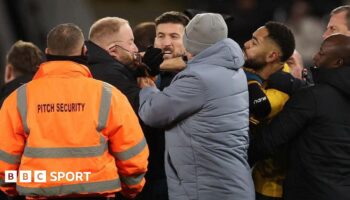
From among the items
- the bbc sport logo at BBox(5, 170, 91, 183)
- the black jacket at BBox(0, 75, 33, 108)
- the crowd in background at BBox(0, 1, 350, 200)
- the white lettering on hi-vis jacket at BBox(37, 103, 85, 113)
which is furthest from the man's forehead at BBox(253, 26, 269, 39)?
the black jacket at BBox(0, 75, 33, 108)

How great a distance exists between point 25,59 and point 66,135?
1868 millimetres

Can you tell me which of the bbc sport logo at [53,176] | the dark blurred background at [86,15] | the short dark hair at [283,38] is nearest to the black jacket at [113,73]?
the bbc sport logo at [53,176]

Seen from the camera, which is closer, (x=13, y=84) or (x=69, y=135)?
(x=69, y=135)

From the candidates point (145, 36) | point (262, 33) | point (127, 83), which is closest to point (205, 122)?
point (127, 83)

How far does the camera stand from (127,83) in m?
4.40

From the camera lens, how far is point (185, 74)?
13.0 feet

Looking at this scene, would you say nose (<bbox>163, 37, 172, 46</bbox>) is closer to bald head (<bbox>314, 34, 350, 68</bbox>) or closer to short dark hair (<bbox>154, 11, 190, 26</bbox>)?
short dark hair (<bbox>154, 11, 190, 26</bbox>)

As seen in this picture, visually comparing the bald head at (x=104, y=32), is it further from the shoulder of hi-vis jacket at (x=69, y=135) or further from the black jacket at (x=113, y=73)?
the shoulder of hi-vis jacket at (x=69, y=135)

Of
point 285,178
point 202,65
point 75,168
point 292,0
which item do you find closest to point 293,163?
point 285,178

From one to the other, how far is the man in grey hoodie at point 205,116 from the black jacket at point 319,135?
0.90ft

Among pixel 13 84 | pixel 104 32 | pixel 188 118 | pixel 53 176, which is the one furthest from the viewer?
pixel 13 84

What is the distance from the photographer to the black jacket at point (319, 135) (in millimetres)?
4152

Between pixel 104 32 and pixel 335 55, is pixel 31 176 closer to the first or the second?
pixel 104 32

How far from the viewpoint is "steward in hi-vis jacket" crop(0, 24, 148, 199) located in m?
3.74
